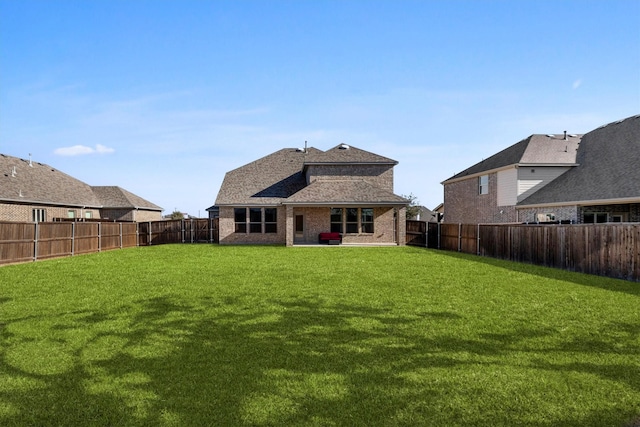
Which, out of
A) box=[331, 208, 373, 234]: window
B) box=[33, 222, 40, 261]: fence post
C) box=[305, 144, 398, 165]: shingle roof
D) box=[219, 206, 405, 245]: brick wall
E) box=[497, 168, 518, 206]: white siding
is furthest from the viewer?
box=[305, 144, 398, 165]: shingle roof

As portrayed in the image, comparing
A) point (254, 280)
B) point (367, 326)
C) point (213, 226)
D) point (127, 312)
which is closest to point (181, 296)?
point (127, 312)

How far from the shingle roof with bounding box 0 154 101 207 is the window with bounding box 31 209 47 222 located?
752 mm

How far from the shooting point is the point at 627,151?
73.6ft

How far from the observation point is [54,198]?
101ft

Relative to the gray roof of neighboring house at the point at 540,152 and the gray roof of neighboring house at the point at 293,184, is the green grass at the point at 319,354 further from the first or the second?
the gray roof of neighboring house at the point at 540,152

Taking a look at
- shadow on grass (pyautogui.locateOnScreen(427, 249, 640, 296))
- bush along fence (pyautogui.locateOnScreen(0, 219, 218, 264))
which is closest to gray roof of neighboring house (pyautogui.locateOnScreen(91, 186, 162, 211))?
bush along fence (pyautogui.locateOnScreen(0, 219, 218, 264))

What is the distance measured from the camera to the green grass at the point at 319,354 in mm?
4098

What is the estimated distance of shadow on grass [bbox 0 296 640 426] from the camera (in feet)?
13.1

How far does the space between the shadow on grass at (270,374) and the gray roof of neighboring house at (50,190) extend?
85.7 ft

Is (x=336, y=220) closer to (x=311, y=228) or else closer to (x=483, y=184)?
(x=311, y=228)

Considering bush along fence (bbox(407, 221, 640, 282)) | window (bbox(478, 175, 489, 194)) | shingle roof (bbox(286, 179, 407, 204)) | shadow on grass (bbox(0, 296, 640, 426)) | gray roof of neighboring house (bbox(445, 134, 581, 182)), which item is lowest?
shadow on grass (bbox(0, 296, 640, 426))

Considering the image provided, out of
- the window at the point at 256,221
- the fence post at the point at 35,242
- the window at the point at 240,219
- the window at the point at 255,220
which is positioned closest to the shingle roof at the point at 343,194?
the window at the point at 256,221

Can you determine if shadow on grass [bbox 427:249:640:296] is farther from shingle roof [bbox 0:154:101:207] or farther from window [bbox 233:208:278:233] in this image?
Answer: shingle roof [bbox 0:154:101:207]

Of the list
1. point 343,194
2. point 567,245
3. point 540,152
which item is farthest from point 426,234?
point 567,245
